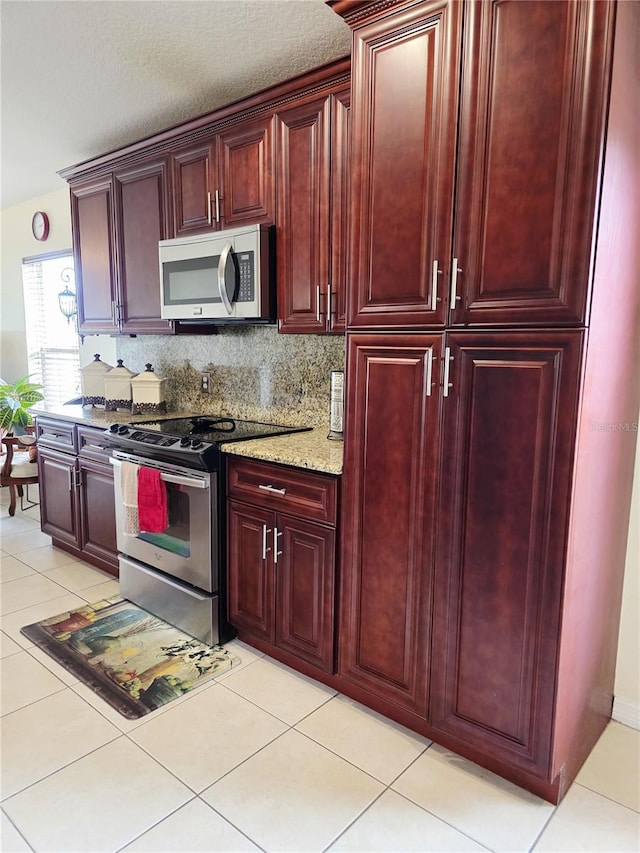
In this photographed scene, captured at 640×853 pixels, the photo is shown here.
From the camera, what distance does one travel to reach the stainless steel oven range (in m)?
2.42

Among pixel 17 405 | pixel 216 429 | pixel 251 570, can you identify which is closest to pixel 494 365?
pixel 251 570

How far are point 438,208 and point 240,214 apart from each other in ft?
4.15

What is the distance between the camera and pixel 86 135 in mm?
3391

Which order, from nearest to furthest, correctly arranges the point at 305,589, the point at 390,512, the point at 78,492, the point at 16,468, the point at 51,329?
the point at 390,512 < the point at 305,589 < the point at 78,492 < the point at 16,468 < the point at 51,329

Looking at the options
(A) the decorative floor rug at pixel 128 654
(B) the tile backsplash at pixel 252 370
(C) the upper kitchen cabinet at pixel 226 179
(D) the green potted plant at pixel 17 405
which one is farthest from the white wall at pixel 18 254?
(A) the decorative floor rug at pixel 128 654

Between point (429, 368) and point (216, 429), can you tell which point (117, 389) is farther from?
point (429, 368)

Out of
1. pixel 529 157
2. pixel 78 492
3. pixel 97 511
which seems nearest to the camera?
pixel 529 157

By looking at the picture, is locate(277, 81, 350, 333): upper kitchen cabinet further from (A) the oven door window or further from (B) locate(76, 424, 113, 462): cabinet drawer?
(B) locate(76, 424, 113, 462): cabinet drawer

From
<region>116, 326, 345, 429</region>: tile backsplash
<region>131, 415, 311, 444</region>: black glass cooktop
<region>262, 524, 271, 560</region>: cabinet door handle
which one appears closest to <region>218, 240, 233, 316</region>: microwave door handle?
<region>116, 326, 345, 429</region>: tile backsplash

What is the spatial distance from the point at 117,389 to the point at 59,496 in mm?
779

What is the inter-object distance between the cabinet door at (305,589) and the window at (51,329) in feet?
10.9

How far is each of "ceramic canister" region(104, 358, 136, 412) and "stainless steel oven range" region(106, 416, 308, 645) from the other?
0.65 meters

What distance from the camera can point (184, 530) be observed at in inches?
102

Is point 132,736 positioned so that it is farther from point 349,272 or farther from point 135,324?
point 135,324
